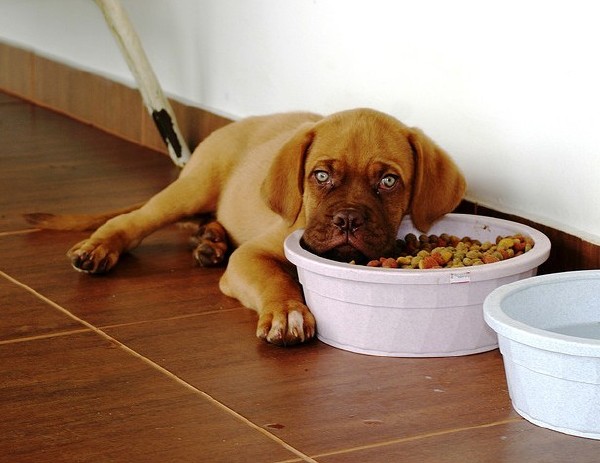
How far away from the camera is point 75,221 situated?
3893 millimetres

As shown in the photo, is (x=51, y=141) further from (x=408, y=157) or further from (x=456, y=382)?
(x=456, y=382)

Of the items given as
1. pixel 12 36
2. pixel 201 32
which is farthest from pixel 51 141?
pixel 12 36

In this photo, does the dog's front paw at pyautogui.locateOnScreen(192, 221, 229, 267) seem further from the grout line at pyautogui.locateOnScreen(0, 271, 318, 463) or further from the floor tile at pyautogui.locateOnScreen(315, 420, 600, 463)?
the floor tile at pyautogui.locateOnScreen(315, 420, 600, 463)

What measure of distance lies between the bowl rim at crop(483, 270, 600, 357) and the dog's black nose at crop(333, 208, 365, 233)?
0.50 m

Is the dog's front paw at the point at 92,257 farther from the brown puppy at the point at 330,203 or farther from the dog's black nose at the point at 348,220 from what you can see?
the dog's black nose at the point at 348,220

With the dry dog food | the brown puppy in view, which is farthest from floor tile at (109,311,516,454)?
the dry dog food

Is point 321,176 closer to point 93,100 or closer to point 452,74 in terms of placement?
point 452,74

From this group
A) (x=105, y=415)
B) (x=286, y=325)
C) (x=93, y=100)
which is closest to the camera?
(x=105, y=415)

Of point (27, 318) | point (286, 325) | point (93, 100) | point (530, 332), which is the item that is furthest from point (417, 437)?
point (93, 100)

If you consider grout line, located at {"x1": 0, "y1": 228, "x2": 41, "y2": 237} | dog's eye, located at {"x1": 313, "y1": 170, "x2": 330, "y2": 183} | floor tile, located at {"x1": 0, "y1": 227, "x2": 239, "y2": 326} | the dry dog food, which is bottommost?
grout line, located at {"x1": 0, "y1": 228, "x2": 41, "y2": 237}

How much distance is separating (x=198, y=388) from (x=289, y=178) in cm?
78

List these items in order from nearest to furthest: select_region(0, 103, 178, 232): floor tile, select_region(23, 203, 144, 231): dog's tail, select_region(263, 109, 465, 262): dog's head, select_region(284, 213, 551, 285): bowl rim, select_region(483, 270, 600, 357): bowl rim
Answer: select_region(483, 270, 600, 357): bowl rim, select_region(284, 213, 551, 285): bowl rim, select_region(263, 109, 465, 262): dog's head, select_region(23, 203, 144, 231): dog's tail, select_region(0, 103, 178, 232): floor tile

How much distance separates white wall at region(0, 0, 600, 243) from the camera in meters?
3.09

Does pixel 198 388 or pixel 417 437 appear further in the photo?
pixel 198 388
